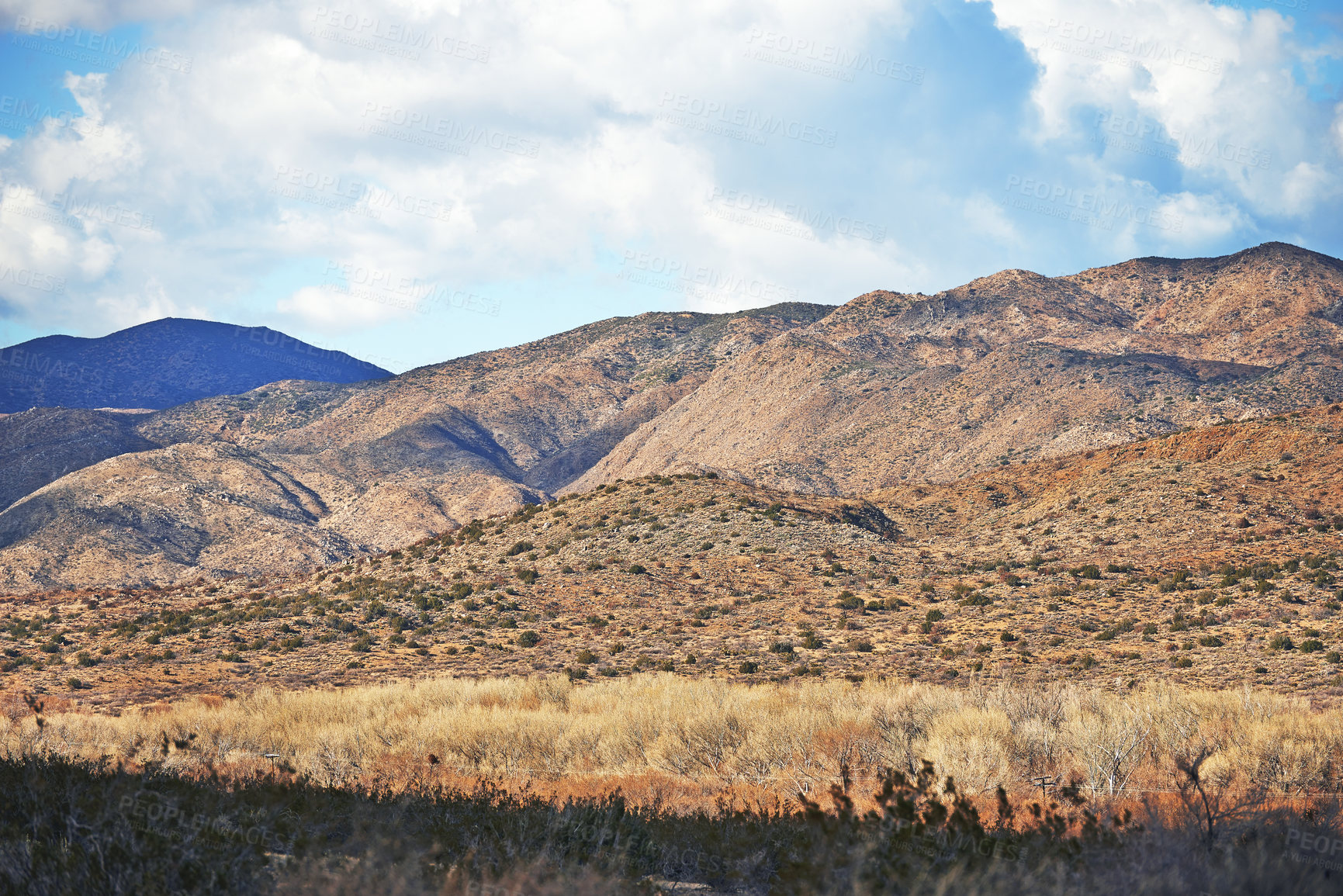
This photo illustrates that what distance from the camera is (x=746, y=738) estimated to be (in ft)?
46.9

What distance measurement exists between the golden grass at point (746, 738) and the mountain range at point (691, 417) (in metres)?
44.0

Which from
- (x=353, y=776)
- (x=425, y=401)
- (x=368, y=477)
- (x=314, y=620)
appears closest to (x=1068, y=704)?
(x=353, y=776)

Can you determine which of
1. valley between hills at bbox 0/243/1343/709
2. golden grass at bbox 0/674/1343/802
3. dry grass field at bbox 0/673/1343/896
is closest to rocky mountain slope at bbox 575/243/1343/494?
valley between hills at bbox 0/243/1343/709

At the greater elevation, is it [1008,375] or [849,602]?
[1008,375]

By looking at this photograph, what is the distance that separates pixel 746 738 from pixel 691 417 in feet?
322

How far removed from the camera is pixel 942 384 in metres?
93.4

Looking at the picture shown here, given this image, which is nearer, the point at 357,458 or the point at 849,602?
the point at 849,602

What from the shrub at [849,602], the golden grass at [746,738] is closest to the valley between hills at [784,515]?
the shrub at [849,602]

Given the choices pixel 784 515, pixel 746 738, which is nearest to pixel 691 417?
pixel 784 515

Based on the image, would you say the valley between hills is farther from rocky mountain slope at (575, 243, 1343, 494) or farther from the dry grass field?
the dry grass field

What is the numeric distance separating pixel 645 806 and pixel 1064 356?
92886 millimetres

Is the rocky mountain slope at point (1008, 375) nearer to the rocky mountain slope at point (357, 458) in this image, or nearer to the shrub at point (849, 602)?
the rocky mountain slope at point (357, 458)

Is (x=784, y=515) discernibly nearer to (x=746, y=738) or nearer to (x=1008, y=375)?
(x=746, y=738)

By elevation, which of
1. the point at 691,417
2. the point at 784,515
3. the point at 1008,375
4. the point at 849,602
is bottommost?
the point at 849,602
